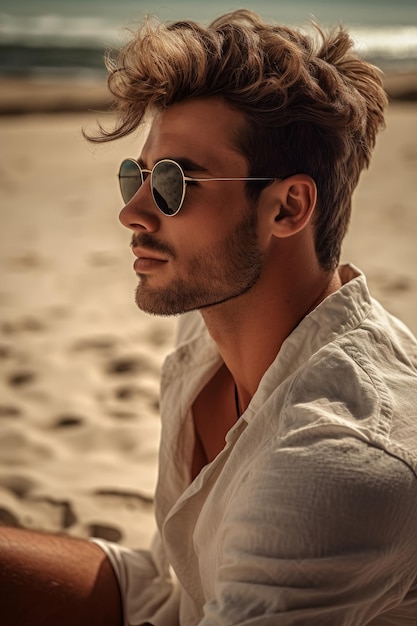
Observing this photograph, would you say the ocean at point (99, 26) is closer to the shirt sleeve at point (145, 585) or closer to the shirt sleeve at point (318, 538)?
the shirt sleeve at point (145, 585)

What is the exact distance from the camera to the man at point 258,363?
1347mm

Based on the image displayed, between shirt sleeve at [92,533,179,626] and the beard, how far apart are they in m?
0.72

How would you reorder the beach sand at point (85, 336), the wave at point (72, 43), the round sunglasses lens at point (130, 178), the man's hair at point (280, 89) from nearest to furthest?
the man's hair at point (280, 89), the round sunglasses lens at point (130, 178), the beach sand at point (85, 336), the wave at point (72, 43)

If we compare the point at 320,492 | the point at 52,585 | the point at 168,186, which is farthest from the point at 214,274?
the point at 52,585

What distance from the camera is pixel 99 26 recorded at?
24141 mm

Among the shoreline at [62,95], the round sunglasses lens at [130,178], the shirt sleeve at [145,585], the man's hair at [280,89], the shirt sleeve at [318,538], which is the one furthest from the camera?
the shoreline at [62,95]

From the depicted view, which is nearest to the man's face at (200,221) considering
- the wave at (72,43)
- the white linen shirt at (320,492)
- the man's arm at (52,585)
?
the white linen shirt at (320,492)

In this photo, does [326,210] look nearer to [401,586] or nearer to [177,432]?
[177,432]

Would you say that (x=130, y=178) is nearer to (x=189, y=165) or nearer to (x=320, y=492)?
(x=189, y=165)

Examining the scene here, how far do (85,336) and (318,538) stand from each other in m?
3.18

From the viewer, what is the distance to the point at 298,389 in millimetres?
1536

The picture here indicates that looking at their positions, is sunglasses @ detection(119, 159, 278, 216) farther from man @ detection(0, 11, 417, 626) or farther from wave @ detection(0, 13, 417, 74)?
wave @ detection(0, 13, 417, 74)

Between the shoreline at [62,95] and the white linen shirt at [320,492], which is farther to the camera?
the shoreline at [62,95]

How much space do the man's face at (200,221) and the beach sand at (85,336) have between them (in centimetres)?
53
